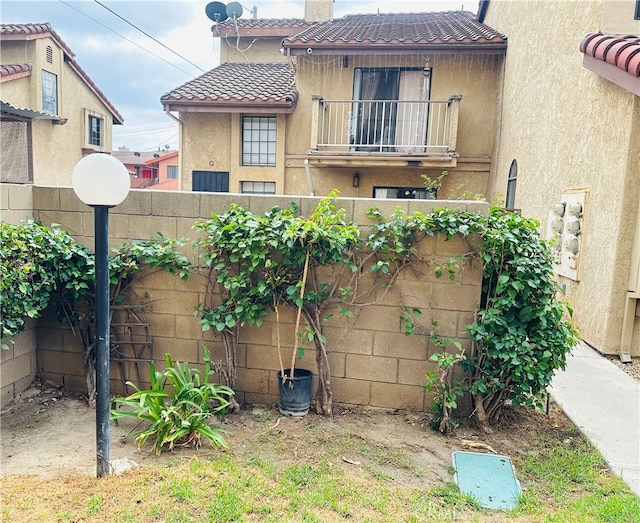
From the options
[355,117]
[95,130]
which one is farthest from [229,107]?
[95,130]

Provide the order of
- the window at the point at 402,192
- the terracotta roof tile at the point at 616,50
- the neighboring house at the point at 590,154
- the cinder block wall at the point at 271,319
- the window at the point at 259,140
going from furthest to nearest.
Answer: the window at the point at 259,140, the window at the point at 402,192, the neighboring house at the point at 590,154, the terracotta roof tile at the point at 616,50, the cinder block wall at the point at 271,319

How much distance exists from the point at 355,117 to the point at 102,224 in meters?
9.02

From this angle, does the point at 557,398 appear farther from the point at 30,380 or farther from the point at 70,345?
the point at 30,380

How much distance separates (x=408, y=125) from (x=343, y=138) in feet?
5.24

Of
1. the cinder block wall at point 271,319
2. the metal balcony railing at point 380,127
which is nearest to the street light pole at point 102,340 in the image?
the cinder block wall at point 271,319

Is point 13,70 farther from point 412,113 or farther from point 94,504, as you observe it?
point 94,504

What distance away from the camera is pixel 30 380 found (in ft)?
13.7

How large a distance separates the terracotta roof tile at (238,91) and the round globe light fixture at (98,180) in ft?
27.1

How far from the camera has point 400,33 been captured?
36.1 ft

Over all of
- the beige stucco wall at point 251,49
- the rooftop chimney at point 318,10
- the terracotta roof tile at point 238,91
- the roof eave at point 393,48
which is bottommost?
the terracotta roof tile at point 238,91

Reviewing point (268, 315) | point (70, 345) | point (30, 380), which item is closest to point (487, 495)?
point (268, 315)

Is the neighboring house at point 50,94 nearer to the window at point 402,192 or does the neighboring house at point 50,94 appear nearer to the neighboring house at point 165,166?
the window at point 402,192

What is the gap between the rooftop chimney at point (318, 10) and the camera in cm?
1295

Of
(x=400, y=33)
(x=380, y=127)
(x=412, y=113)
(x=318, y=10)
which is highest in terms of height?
(x=318, y=10)
